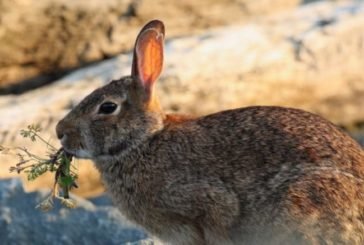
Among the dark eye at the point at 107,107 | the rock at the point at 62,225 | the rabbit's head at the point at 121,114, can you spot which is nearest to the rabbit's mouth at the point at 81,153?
the rabbit's head at the point at 121,114

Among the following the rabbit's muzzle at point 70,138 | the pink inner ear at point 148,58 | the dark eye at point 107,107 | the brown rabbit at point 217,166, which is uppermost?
the pink inner ear at point 148,58

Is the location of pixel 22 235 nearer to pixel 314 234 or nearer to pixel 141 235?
pixel 141 235

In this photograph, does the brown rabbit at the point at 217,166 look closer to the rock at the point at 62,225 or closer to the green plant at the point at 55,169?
the green plant at the point at 55,169

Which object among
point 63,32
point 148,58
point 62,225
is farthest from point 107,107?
point 63,32

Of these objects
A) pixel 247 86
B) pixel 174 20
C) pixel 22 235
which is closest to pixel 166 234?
pixel 22 235

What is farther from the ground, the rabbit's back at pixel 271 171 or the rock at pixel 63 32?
the rock at pixel 63 32

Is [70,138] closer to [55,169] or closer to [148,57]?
[55,169]
